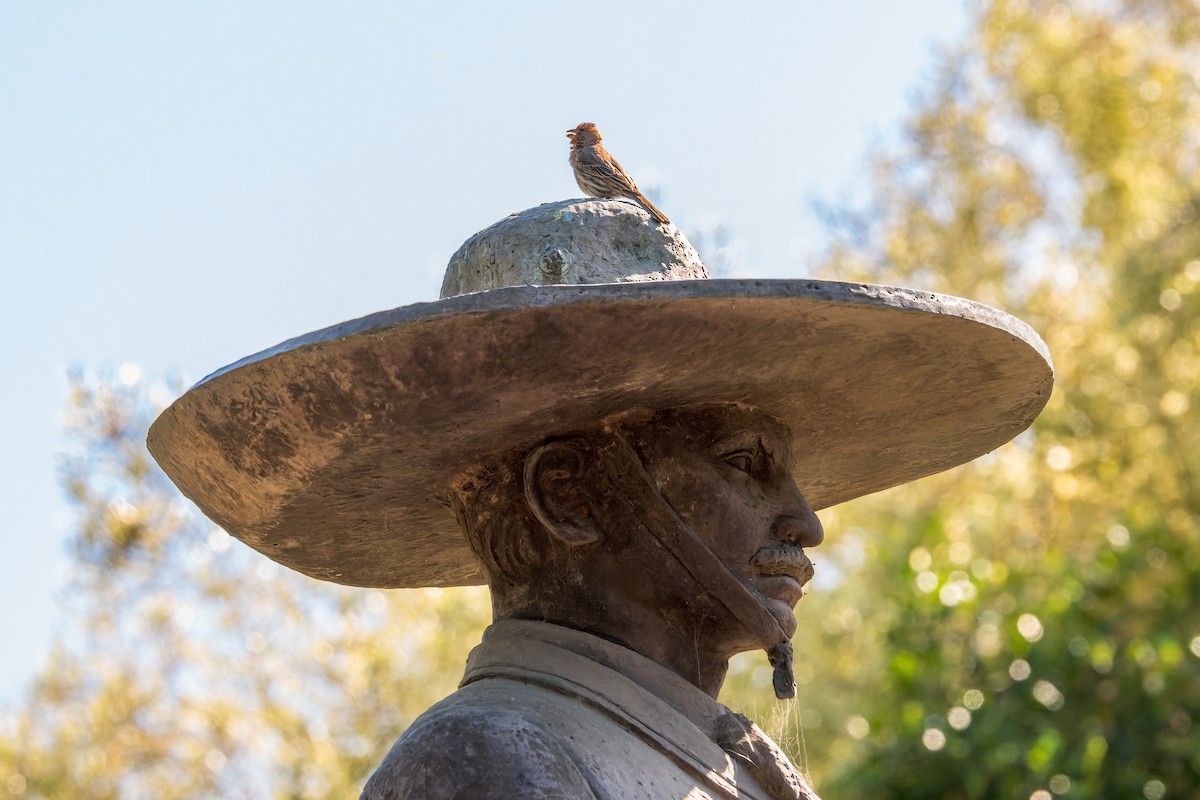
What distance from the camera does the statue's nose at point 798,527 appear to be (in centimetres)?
338

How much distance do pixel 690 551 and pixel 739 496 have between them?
18 cm

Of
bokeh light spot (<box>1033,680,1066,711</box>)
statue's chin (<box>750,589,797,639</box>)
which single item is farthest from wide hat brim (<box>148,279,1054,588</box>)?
bokeh light spot (<box>1033,680,1066,711</box>)

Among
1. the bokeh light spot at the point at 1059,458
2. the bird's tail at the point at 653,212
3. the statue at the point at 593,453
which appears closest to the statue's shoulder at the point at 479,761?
the statue at the point at 593,453

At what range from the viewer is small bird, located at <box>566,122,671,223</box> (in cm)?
387

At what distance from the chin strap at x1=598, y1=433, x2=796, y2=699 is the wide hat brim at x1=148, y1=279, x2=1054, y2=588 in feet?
0.40

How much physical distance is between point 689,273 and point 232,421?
1080 millimetres

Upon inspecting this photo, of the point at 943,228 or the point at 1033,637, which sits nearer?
the point at 1033,637

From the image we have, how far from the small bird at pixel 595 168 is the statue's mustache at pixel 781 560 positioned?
935 mm

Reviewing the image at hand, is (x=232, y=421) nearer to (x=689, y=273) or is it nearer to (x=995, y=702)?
(x=689, y=273)

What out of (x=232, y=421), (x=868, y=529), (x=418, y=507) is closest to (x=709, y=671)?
(x=418, y=507)

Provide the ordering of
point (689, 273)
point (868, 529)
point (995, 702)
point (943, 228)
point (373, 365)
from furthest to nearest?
point (943, 228), point (868, 529), point (995, 702), point (689, 273), point (373, 365)

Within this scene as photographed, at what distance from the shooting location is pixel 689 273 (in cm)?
360

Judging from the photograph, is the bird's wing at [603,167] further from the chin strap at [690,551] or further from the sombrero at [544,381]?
the chin strap at [690,551]

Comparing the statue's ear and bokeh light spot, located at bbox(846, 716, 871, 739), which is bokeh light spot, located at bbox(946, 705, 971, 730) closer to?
bokeh light spot, located at bbox(846, 716, 871, 739)
